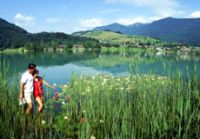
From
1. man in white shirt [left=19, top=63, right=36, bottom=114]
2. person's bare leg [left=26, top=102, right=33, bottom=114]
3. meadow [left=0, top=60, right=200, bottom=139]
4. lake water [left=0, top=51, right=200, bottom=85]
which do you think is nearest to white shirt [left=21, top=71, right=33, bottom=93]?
man in white shirt [left=19, top=63, right=36, bottom=114]

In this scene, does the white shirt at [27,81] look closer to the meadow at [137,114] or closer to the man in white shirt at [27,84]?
the man in white shirt at [27,84]

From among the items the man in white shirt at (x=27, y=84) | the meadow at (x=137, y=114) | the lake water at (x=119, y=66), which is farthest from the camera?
the man in white shirt at (x=27, y=84)

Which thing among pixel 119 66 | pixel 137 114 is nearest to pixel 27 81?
pixel 137 114

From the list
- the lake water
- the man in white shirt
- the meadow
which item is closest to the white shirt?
the man in white shirt

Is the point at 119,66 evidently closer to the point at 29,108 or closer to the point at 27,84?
the point at 27,84

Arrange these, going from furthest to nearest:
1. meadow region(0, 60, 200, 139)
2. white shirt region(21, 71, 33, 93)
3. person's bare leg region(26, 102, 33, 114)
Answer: white shirt region(21, 71, 33, 93), person's bare leg region(26, 102, 33, 114), meadow region(0, 60, 200, 139)

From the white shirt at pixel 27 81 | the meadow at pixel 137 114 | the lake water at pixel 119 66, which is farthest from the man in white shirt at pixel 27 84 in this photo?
the meadow at pixel 137 114

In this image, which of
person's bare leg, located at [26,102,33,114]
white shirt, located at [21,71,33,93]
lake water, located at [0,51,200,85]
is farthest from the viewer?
white shirt, located at [21,71,33,93]

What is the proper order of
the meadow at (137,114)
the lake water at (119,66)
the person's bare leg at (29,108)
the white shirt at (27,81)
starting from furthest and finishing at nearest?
the white shirt at (27,81), the person's bare leg at (29,108), the lake water at (119,66), the meadow at (137,114)

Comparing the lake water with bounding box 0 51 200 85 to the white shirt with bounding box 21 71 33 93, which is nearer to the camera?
the lake water with bounding box 0 51 200 85

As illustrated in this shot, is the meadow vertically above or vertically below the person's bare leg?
above

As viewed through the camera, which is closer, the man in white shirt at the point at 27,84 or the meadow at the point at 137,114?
the meadow at the point at 137,114

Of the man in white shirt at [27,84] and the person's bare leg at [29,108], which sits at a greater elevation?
the man in white shirt at [27,84]

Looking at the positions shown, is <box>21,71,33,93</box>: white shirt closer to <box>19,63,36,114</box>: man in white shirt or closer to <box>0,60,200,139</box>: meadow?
<box>19,63,36,114</box>: man in white shirt
